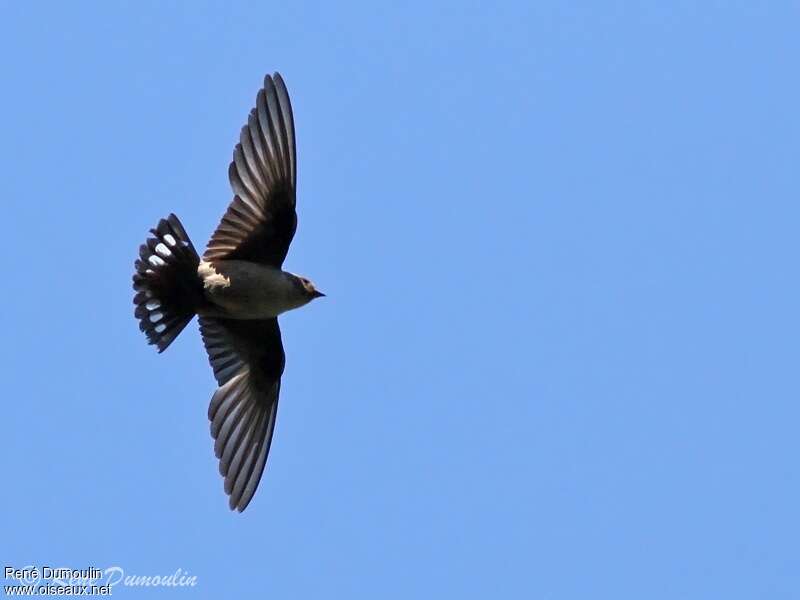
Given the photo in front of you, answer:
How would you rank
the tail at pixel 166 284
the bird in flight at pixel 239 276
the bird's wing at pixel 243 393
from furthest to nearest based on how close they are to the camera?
1. the bird's wing at pixel 243 393
2. the bird in flight at pixel 239 276
3. the tail at pixel 166 284

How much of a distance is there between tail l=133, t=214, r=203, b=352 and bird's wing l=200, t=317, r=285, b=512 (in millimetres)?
559

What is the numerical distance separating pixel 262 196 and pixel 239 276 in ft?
1.68

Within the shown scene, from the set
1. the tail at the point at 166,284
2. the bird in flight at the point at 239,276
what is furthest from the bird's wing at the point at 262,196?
the tail at the point at 166,284

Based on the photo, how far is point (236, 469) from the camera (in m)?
10.3

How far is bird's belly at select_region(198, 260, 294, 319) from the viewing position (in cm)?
983

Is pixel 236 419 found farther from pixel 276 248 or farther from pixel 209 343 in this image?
pixel 276 248

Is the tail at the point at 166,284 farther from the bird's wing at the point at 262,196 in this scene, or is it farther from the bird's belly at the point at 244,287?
the bird's wing at the point at 262,196

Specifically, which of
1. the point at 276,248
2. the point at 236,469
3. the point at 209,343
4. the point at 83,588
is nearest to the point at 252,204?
the point at 276,248

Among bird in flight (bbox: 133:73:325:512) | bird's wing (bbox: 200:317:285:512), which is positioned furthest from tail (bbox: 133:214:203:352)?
bird's wing (bbox: 200:317:285:512)

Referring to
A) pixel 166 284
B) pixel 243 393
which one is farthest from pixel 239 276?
pixel 243 393

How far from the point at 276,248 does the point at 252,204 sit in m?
0.30

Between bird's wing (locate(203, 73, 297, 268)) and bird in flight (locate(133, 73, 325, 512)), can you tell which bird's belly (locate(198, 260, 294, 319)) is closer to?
bird in flight (locate(133, 73, 325, 512))

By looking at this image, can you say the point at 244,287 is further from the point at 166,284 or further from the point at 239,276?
the point at 166,284

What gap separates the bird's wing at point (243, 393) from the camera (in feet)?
33.7
